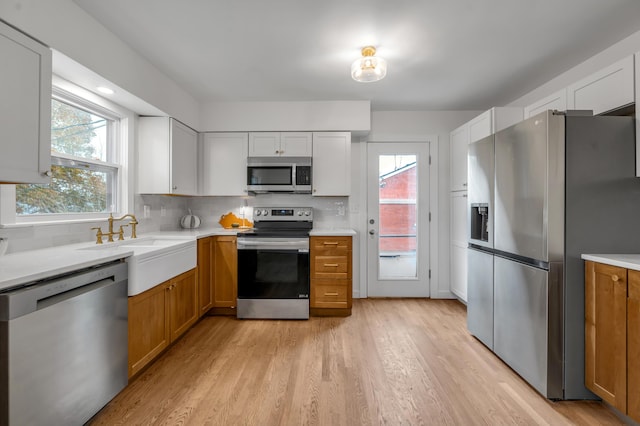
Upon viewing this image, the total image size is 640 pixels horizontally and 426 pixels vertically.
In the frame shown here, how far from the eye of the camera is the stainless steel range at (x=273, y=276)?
3.14 m

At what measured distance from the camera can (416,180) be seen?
3.88m

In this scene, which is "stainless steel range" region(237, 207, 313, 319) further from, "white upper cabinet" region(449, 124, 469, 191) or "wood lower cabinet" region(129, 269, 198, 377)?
"white upper cabinet" region(449, 124, 469, 191)

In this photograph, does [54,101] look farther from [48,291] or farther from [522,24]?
[522,24]

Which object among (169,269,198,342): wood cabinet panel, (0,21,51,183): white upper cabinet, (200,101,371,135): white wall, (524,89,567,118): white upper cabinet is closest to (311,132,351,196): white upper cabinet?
(200,101,371,135): white wall

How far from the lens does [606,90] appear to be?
1921mm

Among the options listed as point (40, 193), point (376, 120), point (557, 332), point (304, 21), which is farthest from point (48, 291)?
point (376, 120)

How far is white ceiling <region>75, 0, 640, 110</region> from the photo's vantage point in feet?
6.09

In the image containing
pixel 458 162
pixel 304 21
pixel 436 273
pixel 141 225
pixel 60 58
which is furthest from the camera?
pixel 436 273

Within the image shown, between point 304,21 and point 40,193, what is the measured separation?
2.10 m

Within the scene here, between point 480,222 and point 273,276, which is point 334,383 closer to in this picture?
point 273,276

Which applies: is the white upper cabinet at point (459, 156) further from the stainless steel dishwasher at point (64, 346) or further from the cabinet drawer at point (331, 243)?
the stainless steel dishwasher at point (64, 346)

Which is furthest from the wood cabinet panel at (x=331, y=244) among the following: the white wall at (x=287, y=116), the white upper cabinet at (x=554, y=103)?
the white upper cabinet at (x=554, y=103)

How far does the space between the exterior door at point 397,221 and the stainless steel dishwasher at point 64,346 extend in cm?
Answer: 281

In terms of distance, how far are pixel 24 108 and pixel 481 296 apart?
3.29 m
